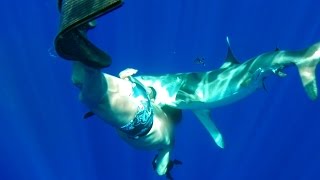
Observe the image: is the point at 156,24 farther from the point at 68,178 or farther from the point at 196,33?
the point at 68,178

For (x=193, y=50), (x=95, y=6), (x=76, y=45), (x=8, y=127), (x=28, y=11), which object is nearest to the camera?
(x=95, y=6)

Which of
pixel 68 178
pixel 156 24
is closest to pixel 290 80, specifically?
pixel 156 24

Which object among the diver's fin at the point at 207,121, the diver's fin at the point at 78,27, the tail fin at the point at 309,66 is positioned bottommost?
the diver's fin at the point at 207,121

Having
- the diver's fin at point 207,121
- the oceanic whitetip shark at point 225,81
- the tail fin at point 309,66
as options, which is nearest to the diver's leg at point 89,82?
the oceanic whitetip shark at point 225,81

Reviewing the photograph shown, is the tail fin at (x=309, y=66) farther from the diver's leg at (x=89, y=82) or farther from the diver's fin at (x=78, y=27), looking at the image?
the diver's fin at (x=78, y=27)

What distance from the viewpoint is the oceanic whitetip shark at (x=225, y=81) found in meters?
6.33

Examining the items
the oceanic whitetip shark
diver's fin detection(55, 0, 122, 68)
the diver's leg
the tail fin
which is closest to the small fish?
the oceanic whitetip shark

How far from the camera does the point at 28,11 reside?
42.1 ft

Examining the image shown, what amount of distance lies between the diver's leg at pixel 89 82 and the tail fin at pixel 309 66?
308cm

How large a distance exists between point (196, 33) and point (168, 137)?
7028mm

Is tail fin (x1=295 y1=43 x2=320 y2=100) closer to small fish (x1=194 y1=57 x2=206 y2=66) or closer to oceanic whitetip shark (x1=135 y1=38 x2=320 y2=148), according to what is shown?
oceanic whitetip shark (x1=135 y1=38 x2=320 y2=148)

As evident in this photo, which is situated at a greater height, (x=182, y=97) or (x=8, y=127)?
(x=182, y=97)

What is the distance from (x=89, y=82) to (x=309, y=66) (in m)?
3.53

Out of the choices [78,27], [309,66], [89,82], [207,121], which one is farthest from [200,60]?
[78,27]
